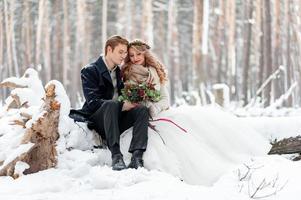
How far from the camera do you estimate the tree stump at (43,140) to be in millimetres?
4145

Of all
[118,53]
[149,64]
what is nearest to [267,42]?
[149,64]

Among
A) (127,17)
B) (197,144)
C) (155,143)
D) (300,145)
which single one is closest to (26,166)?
(155,143)

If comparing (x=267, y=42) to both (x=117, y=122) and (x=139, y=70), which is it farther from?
(x=117, y=122)

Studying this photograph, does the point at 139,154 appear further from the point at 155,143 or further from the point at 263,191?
the point at 263,191

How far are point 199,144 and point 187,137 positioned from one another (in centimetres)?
16

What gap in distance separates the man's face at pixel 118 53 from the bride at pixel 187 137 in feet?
0.48

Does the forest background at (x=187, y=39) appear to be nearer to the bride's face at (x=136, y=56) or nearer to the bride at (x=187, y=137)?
the bride at (x=187, y=137)

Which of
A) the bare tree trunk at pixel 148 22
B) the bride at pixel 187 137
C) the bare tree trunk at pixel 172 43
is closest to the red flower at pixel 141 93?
the bride at pixel 187 137

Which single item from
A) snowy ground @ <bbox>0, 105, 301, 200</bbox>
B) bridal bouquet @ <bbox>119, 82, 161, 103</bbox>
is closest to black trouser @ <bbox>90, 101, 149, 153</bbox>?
bridal bouquet @ <bbox>119, 82, 161, 103</bbox>

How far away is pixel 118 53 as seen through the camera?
498 cm

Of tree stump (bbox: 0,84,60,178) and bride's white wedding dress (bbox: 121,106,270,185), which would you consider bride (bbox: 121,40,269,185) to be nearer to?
bride's white wedding dress (bbox: 121,106,270,185)

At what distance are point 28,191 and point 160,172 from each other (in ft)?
4.26

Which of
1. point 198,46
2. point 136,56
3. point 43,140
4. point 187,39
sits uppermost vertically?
point 187,39

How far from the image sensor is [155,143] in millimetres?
4863
